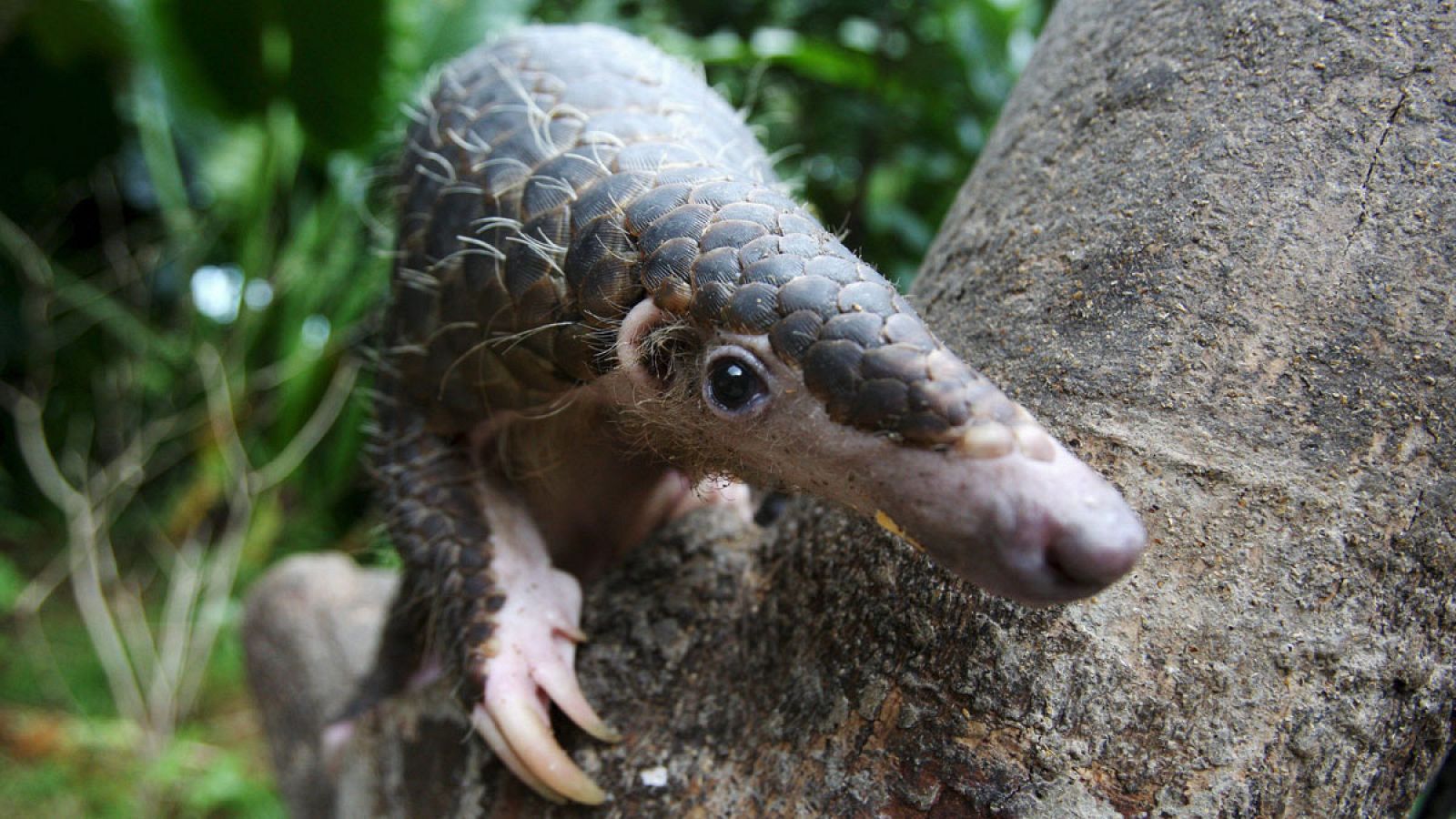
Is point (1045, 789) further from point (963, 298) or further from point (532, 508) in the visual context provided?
point (532, 508)

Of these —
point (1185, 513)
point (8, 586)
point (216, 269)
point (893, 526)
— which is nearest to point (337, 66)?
point (216, 269)

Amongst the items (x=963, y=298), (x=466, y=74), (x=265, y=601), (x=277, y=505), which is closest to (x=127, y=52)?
(x=277, y=505)

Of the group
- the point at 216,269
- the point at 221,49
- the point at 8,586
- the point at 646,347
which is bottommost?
the point at 8,586

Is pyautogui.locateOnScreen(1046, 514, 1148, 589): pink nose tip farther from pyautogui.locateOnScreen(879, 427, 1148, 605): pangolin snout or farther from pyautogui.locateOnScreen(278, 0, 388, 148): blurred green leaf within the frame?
pyautogui.locateOnScreen(278, 0, 388, 148): blurred green leaf

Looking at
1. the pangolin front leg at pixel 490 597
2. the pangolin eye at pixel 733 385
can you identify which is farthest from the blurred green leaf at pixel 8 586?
the pangolin eye at pixel 733 385

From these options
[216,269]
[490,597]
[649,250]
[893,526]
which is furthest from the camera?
[216,269]

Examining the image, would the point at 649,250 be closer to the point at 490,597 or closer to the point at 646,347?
the point at 646,347

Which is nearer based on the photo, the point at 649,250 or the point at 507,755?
the point at 649,250

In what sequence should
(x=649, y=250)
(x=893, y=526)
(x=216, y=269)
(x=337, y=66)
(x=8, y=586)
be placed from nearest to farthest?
(x=893, y=526)
(x=649, y=250)
(x=337, y=66)
(x=8, y=586)
(x=216, y=269)
